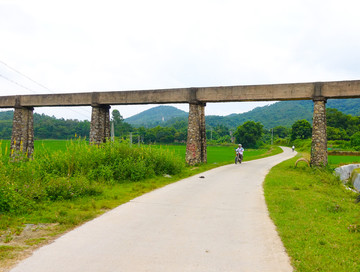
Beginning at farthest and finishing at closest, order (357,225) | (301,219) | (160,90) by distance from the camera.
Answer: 1. (160,90)
2. (301,219)
3. (357,225)

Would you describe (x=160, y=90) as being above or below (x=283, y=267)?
above

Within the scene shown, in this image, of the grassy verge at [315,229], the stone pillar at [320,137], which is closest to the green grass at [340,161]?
the stone pillar at [320,137]

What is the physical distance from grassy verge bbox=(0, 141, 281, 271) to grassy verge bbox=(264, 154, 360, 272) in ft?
14.7

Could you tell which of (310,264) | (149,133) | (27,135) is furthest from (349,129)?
(310,264)

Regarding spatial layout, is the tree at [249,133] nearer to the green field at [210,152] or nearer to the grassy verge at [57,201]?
the green field at [210,152]

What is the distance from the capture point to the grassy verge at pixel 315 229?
4418 mm

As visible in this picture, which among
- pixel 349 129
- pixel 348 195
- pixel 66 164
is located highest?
A: pixel 349 129

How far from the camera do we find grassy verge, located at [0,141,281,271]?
17.2 feet

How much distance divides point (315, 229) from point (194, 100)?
570 inches

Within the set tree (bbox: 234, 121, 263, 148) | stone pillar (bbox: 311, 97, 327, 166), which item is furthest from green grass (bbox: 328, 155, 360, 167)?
tree (bbox: 234, 121, 263, 148)

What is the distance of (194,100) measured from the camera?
19578 mm

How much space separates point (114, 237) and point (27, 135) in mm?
22371

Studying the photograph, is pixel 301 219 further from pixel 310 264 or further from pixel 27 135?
pixel 27 135

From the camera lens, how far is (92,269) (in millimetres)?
4000
